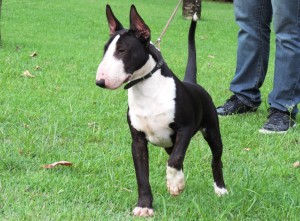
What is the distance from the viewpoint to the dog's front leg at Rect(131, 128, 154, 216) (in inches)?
116

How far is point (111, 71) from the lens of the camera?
8.95 feet

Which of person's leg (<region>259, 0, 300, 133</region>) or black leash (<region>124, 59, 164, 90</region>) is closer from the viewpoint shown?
black leash (<region>124, 59, 164, 90</region>)

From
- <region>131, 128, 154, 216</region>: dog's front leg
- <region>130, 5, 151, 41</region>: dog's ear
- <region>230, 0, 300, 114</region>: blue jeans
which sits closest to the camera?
<region>130, 5, 151, 41</region>: dog's ear

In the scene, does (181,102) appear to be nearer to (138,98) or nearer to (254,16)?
(138,98)

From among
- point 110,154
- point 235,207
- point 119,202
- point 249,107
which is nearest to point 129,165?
point 110,154

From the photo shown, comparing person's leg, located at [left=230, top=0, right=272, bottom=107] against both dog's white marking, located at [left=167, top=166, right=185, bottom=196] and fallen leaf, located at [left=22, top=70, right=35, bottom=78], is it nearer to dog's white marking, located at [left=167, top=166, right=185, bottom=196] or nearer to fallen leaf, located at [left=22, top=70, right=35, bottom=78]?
fallen leaf, located at [left=22, top=70, right=35, bottom=78]

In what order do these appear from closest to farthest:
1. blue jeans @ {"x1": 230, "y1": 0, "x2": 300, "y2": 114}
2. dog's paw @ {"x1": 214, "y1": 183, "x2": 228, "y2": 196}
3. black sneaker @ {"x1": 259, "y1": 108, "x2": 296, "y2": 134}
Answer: dog's paw @ {"x1": 214, "y1": 183, "x2": 228, "y2": 196} → black sneaker @ {"x1": 259, "y1": 108, "x2": 296, "y2": 134} → blue jeans @ {"x1": 230, "y1": 0, "x2": 300, "y2": 114}

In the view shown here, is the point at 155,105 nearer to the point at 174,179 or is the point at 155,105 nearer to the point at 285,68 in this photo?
the point at 174,179

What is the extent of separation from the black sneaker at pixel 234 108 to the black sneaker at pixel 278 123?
36cm

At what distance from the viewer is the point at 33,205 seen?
117 inches

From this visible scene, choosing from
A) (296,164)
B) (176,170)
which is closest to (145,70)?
(176,170)

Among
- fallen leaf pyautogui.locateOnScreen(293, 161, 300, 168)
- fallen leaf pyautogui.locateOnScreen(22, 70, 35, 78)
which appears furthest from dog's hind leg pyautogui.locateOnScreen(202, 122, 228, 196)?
fallen leaf pyautogui.locateOnScreen(22, 70, 35, 78)

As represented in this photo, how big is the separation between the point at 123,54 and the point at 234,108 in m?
2.85

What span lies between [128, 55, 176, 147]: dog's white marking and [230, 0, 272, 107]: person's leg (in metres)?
2.72
